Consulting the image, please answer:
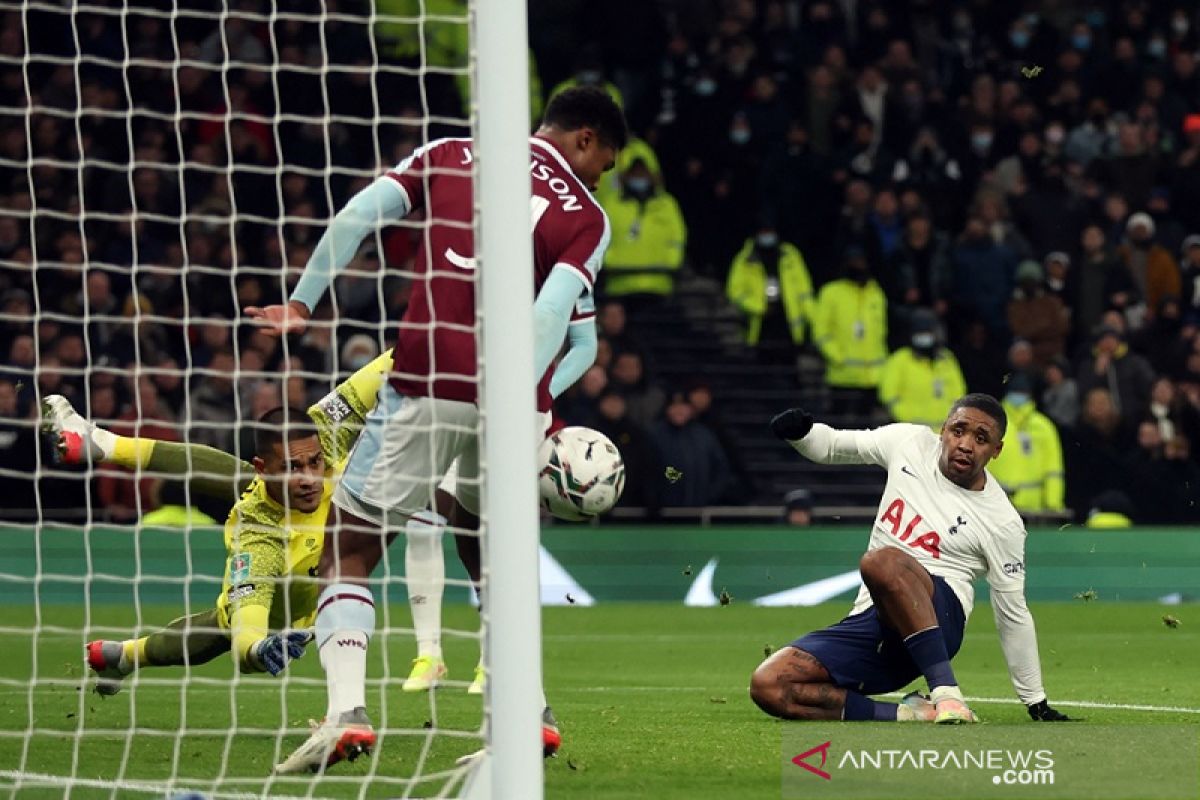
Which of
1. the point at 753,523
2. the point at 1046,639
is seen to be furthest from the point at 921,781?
the point at 753,523

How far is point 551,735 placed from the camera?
20.2 feet

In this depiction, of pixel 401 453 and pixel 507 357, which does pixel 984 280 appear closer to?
pixel 401 453

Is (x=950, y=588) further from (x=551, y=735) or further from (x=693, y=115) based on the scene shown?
(x=693, y=115)

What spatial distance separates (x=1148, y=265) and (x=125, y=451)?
41.4ft

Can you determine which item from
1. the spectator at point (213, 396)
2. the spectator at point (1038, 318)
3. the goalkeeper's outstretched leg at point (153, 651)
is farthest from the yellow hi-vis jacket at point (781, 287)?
the goalkeeper's outstretched leg at point (153, 651)

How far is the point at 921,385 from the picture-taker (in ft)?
54.5

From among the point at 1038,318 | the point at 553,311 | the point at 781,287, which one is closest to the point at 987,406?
the point at 553,311

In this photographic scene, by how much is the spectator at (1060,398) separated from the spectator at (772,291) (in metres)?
2.28

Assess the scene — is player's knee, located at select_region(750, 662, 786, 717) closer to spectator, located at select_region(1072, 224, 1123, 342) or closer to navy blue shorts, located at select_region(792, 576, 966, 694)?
navy blue shorts, located at select_region(792, 576, 966, 694)

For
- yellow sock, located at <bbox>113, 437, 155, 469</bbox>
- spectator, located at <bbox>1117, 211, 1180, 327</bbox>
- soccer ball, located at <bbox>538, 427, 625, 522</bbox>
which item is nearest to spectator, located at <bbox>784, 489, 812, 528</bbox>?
spectator, located at <bbox>1117, 211, 1180, 327</bbox>

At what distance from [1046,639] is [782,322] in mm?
6674

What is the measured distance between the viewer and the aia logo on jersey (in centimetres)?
744

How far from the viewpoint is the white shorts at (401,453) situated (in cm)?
598

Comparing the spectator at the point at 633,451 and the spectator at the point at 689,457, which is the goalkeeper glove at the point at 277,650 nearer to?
the spectator at the point at 633,451
